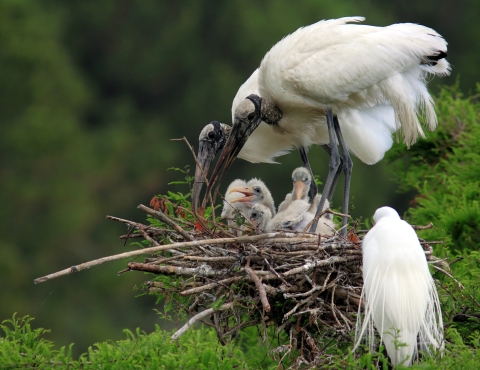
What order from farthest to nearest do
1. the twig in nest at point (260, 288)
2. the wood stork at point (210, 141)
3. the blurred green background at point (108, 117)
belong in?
the blurred green background at point (108, 117)
the wood stork at point (210, 141)
the twig in nest at point (260, 288)

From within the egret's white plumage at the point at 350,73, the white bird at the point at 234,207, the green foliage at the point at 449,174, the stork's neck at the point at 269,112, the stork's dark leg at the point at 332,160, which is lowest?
the green foliage at the point at 449,174

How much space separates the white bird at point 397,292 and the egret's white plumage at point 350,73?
1.63m

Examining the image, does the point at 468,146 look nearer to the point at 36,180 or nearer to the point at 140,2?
the point at 36,180

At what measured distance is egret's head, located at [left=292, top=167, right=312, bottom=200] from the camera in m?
6.62

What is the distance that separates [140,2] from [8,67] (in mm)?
5587

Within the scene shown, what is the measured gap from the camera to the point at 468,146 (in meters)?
8.94

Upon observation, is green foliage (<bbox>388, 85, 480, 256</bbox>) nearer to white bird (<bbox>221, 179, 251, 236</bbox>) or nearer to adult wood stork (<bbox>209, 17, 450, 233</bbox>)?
adult wood stork (<bbox>209, 17, 450, 233</bbox>)

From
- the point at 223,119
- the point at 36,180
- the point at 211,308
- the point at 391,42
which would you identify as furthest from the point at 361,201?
the point at 211,308

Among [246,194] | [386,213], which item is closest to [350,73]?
[246,194]

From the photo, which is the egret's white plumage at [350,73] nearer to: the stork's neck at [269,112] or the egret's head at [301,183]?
the stork's neck at [269,112]

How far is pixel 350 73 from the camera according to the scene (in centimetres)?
631

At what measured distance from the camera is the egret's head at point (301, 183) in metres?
6.62

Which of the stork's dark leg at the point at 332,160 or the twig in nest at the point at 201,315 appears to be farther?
the stork's dark leg at the point at 332,160

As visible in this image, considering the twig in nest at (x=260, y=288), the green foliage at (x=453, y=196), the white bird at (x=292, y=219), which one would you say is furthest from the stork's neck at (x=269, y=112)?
the twig in nest at (x=260, y=288)
